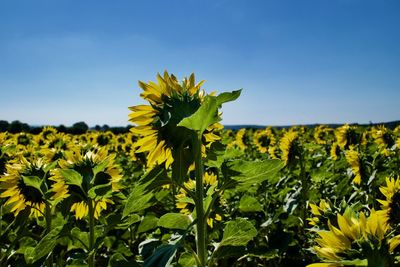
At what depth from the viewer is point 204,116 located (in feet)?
3.93

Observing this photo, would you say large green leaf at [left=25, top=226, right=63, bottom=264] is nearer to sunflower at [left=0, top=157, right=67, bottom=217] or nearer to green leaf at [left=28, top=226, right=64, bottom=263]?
green leaf at [left=28, top=226, right=64, bottom=263]

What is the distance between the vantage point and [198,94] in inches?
58.0

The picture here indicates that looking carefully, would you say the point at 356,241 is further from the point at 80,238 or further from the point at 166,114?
the point at 80,238

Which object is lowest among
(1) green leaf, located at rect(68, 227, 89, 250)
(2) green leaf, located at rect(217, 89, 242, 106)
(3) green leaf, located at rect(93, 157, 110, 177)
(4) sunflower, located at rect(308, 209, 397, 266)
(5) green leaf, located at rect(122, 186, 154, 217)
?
(1) green leaf, located at rect(68, 227, 89, 250)

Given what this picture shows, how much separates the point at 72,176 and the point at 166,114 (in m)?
0.69

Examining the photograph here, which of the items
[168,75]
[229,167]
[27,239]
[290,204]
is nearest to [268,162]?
[229,167]

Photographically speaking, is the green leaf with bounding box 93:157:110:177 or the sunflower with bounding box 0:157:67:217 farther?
the sunflower with bounding box 0:157:67:217

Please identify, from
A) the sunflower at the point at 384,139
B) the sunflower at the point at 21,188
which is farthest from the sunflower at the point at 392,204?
the sunflower at the point at 384,139

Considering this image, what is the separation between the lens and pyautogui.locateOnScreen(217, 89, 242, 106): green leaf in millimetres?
1212

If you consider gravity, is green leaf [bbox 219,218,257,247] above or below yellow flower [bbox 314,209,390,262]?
below

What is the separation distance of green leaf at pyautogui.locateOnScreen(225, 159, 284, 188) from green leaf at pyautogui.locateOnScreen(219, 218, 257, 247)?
0.16 m

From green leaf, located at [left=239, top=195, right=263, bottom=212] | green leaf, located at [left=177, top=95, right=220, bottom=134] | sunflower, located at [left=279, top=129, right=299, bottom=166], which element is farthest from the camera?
sunflower, located at [left=279, top=129, right=299, bottom=166]

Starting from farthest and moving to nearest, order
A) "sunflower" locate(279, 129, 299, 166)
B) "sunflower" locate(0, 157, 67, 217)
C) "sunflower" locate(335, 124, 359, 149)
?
"sunflower" locate(335, 124, 359, 149)
"sunflower" locate(279, 129, 299, 166)
"sunflower" locate(0, 157, 67, 217)

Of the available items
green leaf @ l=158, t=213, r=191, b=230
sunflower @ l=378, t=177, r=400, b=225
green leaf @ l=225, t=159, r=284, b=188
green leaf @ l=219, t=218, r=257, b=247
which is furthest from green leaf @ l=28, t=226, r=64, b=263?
sunflower @ l=378, t=177, r=400, b=225
